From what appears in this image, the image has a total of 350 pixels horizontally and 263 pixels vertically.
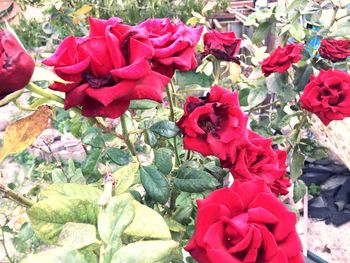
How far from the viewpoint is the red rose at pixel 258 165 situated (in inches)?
23.5

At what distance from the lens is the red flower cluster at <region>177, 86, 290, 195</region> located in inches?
23.1

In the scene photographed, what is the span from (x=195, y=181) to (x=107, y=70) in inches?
10.8

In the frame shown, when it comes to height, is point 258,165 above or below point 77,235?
below

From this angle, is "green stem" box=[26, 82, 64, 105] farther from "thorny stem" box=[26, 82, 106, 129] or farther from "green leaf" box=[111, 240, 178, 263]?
"green leaf" box=[111, 240, 178, 263]

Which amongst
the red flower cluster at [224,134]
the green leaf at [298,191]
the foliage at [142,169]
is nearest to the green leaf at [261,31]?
the foliage at [142,169]

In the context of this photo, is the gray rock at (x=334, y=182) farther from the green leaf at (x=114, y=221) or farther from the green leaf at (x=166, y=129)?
the green leaf at (x=114, y=221)

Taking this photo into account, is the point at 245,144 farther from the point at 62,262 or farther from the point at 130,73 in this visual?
the point at 62,262

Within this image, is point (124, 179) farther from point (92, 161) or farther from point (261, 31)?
point (261, 31)

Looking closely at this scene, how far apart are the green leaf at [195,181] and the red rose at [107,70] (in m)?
0.23

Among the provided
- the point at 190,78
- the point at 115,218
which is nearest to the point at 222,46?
the point at 190,78

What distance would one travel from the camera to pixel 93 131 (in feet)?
2.25

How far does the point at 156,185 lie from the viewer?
2.08ft

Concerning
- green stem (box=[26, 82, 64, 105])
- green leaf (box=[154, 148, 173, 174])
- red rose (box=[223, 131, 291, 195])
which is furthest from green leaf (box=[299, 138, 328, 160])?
green stem (box=[26, 82, 64, 105])

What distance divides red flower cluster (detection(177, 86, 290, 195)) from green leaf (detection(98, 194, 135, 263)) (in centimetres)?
24
